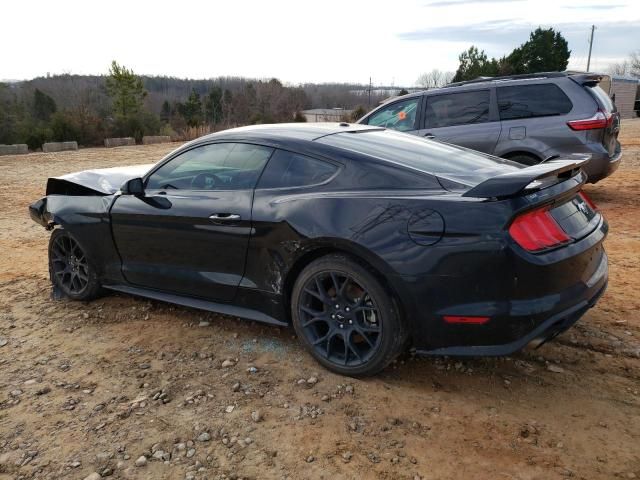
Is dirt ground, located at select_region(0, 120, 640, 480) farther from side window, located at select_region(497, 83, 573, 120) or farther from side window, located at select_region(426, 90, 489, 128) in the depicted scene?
side window, located at select_region(426, 90, 489, 128)

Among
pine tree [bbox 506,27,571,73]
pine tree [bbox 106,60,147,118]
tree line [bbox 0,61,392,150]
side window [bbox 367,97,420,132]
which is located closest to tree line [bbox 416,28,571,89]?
pine tree [bbox 506,27,571,73]

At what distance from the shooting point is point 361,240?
2.89 metres

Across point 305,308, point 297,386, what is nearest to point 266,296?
point 305,308

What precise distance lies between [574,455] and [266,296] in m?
1.90

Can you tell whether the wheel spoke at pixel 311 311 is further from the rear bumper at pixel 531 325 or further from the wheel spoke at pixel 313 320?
the rear bumper at pixel 531 325

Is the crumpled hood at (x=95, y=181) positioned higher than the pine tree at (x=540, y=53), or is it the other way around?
the pine tree at (x=540, y=53)

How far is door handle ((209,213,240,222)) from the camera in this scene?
11.2 ft

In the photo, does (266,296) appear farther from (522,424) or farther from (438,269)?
(522,424)

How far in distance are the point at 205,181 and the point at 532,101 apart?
4.93 meters

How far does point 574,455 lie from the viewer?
2.42 m

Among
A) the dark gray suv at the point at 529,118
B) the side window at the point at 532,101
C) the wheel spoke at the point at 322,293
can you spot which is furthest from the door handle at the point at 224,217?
the side window at the point at 532,101

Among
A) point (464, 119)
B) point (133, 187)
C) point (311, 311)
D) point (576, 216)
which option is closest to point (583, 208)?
point (576, 216)

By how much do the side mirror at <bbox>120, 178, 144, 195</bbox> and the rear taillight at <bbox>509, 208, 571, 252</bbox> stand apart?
2661 mm

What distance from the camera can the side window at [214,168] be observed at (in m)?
3.54
